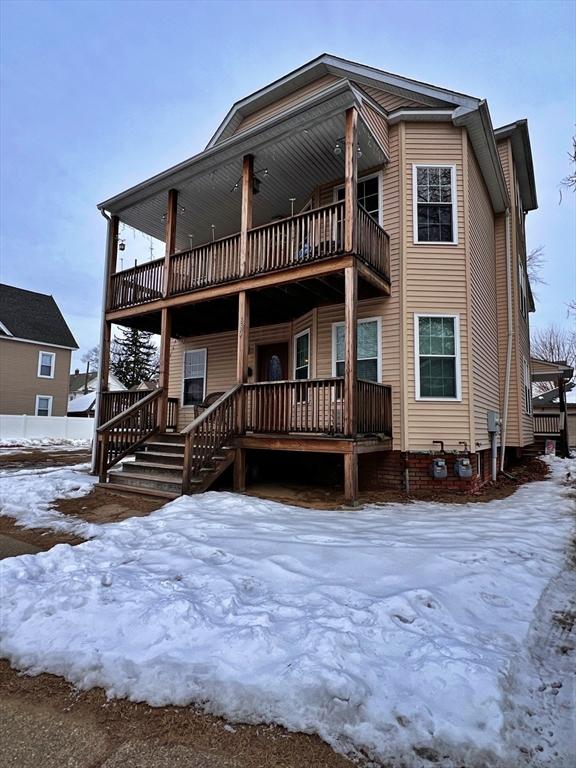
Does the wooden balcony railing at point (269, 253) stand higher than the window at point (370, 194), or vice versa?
the window at point (370, 194)

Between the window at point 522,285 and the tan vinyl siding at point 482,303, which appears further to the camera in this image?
the window at point 522,285

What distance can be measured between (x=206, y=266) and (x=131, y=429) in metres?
3.91

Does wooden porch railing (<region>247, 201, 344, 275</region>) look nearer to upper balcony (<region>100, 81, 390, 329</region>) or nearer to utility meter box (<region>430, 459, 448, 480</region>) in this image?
upper balcony (<region>100, 81, 390, 329</region>)

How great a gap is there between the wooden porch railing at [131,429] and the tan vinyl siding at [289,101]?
7.73 metres

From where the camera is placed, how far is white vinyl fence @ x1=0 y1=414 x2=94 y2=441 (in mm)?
21250

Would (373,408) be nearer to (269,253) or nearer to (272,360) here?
(269,253)

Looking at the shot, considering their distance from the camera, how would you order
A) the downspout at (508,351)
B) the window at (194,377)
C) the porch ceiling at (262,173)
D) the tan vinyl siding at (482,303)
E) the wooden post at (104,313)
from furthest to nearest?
the window at (194,377), the wooden post at (104,313), the downspout at (508,351), the tan vinyl siding at (482,303), the porch ceiling at (262,173)

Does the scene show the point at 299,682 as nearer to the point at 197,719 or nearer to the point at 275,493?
the point at 197,719

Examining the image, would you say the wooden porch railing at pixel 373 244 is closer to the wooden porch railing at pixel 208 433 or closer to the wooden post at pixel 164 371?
the wooden porch railing at pixel 208 433

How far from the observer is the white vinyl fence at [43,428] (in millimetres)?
21250

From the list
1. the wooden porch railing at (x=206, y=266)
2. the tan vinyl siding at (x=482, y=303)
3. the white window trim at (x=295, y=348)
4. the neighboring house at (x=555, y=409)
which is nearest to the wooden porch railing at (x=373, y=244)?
the tan vinyl siding at (x=482, y=303)

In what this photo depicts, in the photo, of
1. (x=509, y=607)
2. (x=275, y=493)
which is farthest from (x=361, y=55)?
(x=509, y=607)

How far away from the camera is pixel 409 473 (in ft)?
27.0

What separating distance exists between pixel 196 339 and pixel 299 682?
37.9ft
